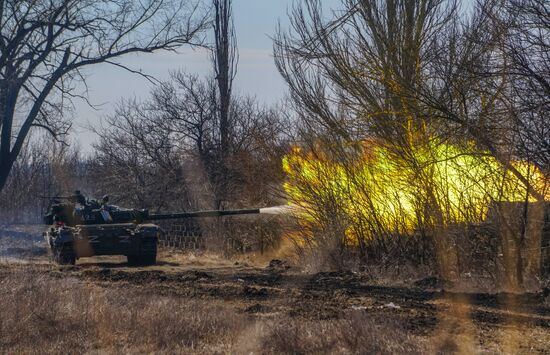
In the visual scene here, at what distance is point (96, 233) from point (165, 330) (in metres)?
11.5

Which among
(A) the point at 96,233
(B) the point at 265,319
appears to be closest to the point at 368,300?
(B) the point at 265,319

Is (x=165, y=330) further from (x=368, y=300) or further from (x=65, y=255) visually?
(x=65, y=255)

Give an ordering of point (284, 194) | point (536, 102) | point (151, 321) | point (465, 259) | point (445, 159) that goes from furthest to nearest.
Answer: point (284, 194), point (465, 259), point (445, 159), point (536, 102), point (151, 321)

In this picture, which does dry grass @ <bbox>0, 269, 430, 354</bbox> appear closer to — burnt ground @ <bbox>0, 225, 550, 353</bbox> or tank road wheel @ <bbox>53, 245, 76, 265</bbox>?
burnt ground @ <bbox>0, 225, 550, 353</bbox>

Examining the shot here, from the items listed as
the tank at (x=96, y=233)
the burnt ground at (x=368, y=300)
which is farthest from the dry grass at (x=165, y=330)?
the tank at (x=96, y=233)

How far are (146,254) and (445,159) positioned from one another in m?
8.91

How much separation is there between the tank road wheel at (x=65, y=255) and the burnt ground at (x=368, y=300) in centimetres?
106

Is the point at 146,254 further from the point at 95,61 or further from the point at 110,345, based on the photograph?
the point at 110,345

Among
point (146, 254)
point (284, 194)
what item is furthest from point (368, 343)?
point (146, 254)

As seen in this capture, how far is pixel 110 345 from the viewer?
8547mm

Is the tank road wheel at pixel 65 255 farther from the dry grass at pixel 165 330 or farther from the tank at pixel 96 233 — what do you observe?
the dry grass at pixel 165 330

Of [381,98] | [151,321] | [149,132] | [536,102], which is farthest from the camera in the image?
[149,132]

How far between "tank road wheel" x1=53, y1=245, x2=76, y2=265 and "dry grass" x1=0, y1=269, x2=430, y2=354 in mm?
8757

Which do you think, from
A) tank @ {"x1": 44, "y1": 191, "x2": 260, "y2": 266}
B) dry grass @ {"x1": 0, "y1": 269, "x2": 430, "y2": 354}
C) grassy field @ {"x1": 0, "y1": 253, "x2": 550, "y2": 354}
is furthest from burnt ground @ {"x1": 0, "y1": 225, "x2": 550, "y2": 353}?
tank @ {"x1": 44, "y1": 191, "x2": 260, "y2": 266}
